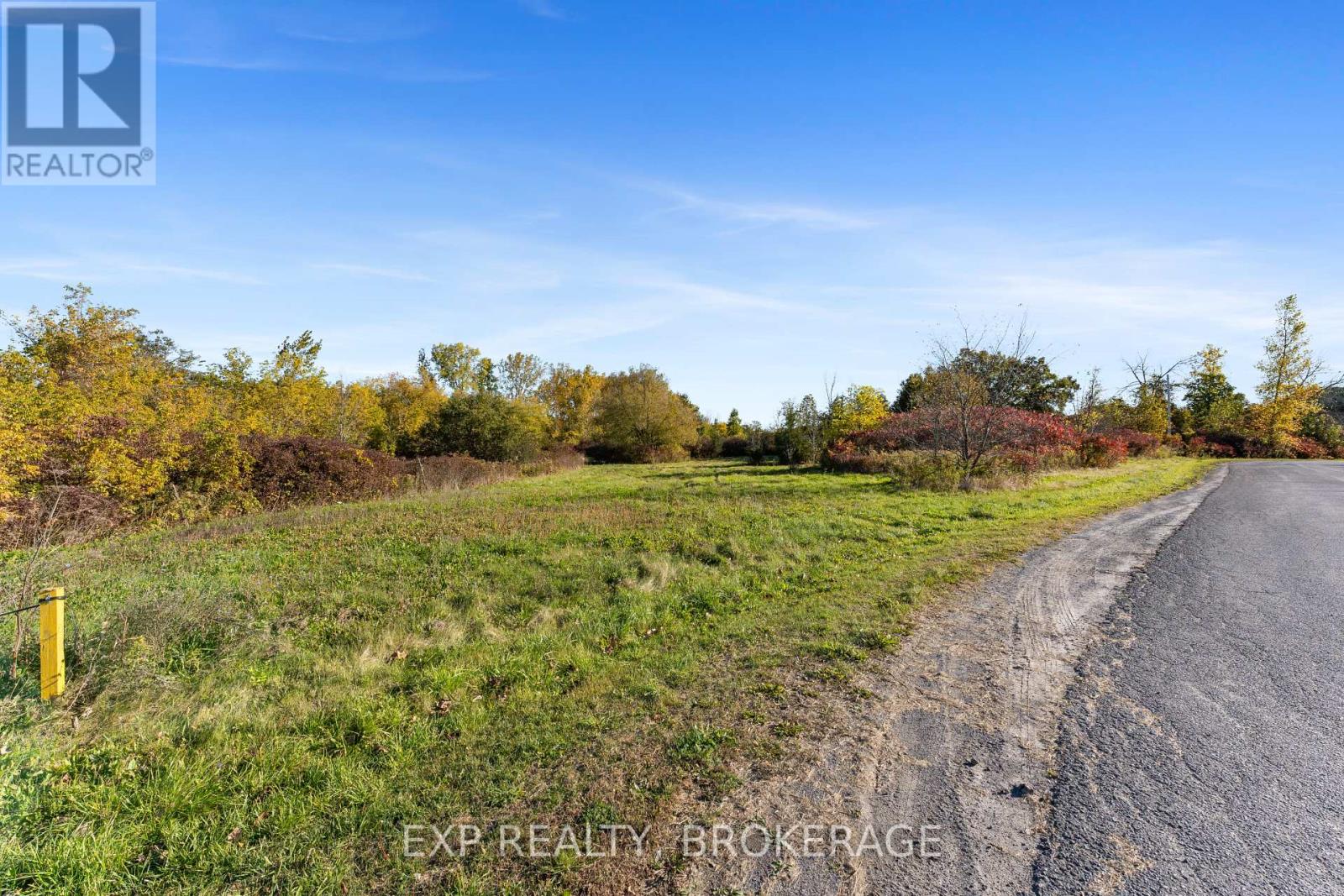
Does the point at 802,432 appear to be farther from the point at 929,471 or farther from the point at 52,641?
the point at 52,641

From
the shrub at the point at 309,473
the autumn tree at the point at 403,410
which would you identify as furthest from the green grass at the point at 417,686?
the autumn tree at the point at 403,410

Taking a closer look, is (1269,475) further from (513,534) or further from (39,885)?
(39,885)

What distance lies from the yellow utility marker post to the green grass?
0.65ft

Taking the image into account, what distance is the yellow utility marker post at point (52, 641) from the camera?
4.34 m

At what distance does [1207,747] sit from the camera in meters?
3.60

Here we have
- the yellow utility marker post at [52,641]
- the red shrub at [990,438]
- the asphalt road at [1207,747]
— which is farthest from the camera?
the red shrub at [990,438]

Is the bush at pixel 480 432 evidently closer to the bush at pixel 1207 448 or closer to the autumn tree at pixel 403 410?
the autumn tree at pixel 403 410

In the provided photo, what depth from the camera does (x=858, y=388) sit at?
30625 mm

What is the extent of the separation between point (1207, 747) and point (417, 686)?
608 centimetres

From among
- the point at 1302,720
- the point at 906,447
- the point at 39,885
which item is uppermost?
the point at 906,447

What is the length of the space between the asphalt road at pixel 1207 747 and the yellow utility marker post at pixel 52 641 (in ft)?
22.6

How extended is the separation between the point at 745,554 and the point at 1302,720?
20.2ft

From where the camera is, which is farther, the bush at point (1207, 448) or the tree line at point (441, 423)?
the bush at point (1207, 448)

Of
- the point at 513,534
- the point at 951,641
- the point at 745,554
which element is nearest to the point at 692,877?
the point at 951,641
